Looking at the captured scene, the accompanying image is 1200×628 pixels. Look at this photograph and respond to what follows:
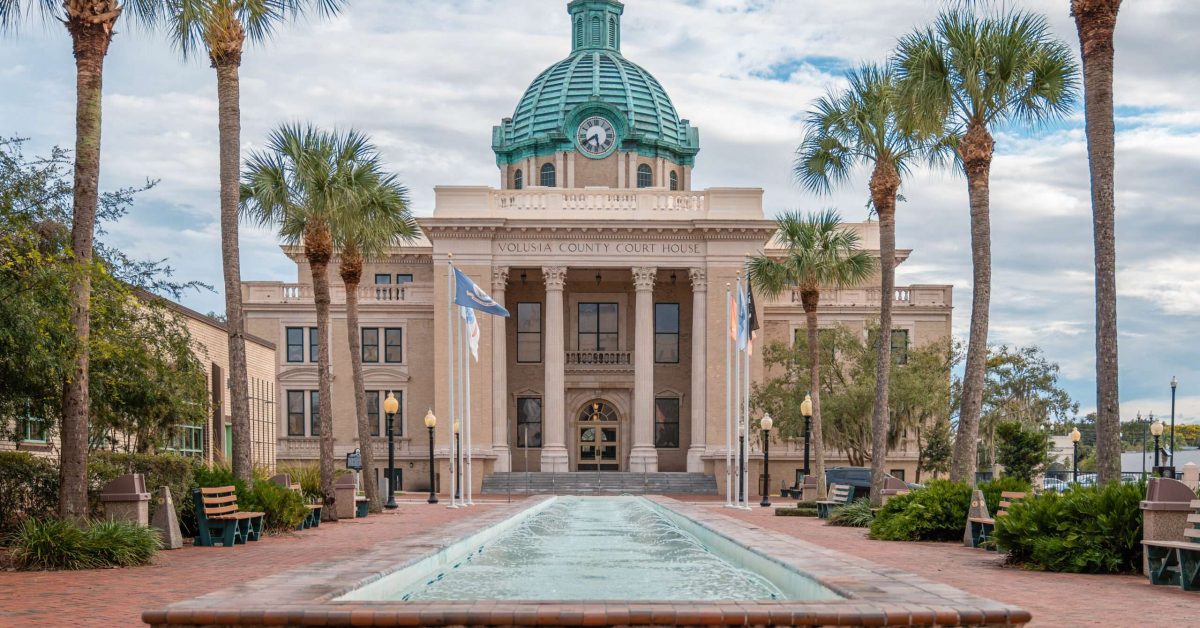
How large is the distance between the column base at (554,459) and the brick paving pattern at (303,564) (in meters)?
34.2

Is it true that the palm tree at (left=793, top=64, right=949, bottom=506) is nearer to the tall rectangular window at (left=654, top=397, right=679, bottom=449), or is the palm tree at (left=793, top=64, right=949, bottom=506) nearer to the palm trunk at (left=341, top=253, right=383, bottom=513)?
the palm trunk at (left=341, top=253, right=383, bottom=513)

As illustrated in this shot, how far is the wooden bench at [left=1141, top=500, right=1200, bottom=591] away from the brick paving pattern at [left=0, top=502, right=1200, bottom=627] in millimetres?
185

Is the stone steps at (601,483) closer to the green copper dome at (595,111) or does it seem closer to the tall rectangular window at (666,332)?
the tall rectangular window at (666,332)

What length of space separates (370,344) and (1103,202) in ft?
150

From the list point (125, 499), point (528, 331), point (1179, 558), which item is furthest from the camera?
point (528, 331)

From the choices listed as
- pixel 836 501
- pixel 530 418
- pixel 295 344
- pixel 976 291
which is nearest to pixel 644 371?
pixel 530 418

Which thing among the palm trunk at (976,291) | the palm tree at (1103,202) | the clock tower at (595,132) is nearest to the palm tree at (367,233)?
the palm trunk at (976,291)

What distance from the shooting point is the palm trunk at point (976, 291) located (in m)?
22.9

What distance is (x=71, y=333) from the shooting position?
17.3 metres

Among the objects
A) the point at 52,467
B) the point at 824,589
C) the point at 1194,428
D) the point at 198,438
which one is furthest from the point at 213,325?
the point at 1194,428

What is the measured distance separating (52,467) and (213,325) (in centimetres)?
1787

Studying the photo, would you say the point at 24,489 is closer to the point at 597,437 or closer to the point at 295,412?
the point at 295,412

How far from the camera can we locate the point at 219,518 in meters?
19.7

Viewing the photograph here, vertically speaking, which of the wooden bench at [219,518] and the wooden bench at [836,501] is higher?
the wooden bench at [219,518]
